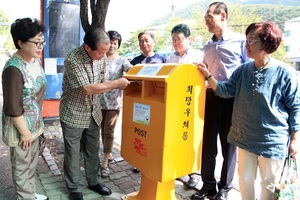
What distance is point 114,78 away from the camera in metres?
2.98

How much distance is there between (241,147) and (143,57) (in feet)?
5.38

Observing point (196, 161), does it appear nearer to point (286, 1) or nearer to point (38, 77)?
point (38, 77)

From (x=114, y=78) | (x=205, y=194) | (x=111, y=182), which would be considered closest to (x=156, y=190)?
(x=205, y=194)

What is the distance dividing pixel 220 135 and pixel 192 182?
2.35ft

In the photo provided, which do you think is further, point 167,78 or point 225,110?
point 225,110

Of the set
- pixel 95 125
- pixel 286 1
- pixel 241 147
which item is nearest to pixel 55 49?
pixel 95 125

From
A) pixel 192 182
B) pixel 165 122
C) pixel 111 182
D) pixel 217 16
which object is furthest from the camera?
pixel 111 182

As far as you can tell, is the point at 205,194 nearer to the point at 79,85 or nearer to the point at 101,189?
the point at 101,189

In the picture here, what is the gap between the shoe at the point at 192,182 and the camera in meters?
2.92

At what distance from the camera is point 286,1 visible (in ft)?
263

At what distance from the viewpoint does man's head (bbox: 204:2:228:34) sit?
2418mm

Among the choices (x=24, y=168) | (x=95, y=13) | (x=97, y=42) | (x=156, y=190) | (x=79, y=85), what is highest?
(x=95, y=13)

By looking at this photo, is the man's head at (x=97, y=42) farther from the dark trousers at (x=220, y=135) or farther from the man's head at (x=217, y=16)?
the dark trousers at (x=220, y=135)

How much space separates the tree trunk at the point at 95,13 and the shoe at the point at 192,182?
2198 mm
